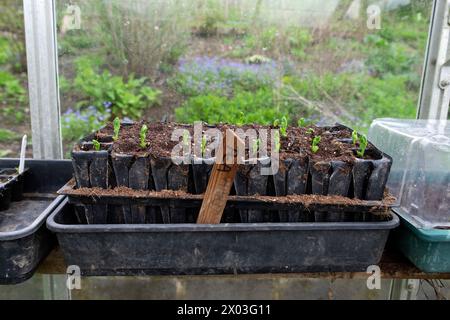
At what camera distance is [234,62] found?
1.87m

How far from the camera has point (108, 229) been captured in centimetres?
91

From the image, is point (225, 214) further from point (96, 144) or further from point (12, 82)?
point (12, 82)

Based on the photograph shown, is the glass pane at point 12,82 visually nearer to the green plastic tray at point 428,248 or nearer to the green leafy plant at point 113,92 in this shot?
the green leafy plant at point 113,92

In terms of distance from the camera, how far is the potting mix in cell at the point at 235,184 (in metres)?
0.94

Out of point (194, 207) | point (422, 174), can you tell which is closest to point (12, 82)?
point (194, 207)

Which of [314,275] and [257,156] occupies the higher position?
[257,156]

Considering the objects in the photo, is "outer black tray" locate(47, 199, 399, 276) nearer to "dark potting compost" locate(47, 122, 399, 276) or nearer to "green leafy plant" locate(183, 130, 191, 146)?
"dark potting compost" locate(47, 122, 399, 276)

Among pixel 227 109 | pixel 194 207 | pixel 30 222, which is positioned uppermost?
pixel 227 109

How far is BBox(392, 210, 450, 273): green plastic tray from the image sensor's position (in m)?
0.97

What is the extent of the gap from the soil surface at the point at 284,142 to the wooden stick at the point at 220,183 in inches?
5.4

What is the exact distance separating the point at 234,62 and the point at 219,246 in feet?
3.77
